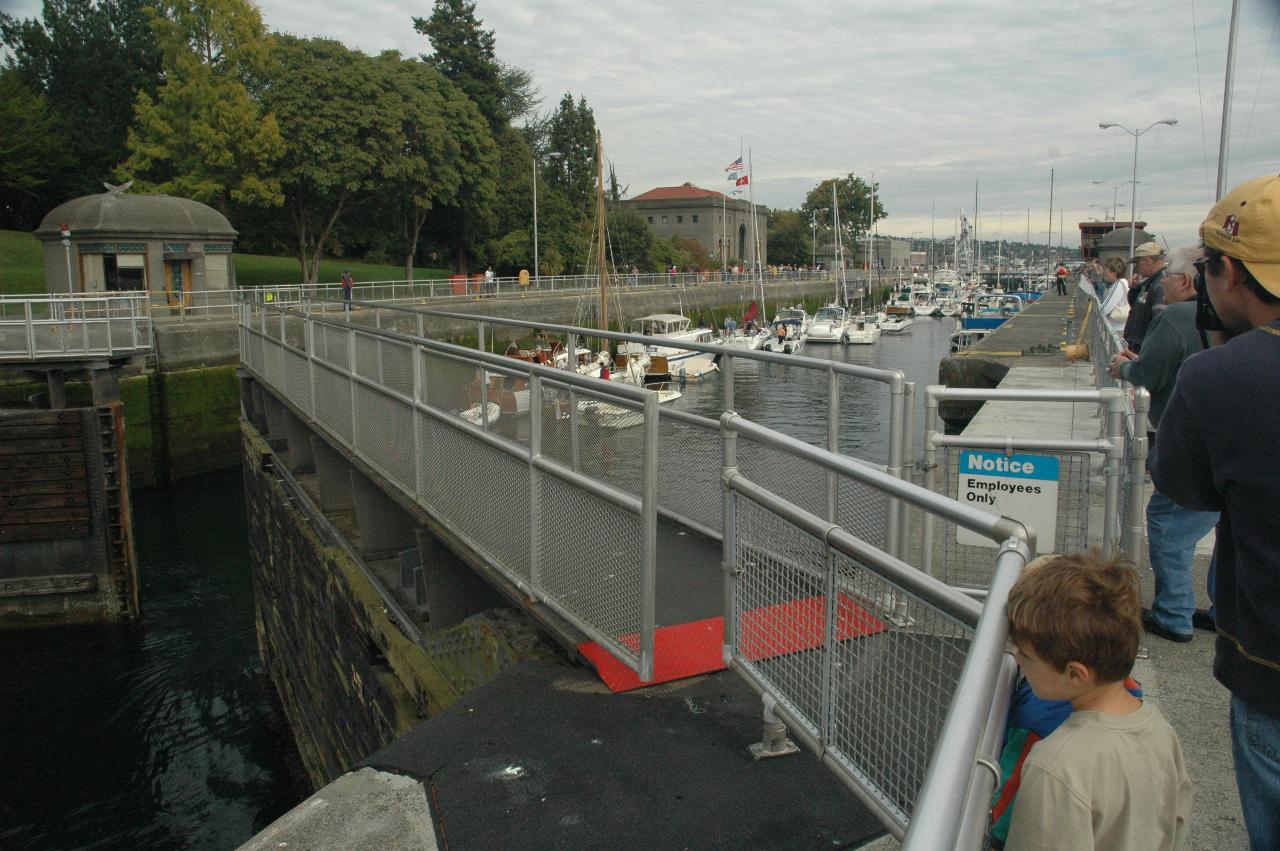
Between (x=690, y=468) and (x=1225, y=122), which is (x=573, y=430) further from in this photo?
(x=1225, y=122)

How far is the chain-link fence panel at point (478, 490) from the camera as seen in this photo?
217 inches

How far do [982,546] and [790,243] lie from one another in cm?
12121

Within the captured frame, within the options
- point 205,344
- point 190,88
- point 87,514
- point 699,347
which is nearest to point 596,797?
point 699,347

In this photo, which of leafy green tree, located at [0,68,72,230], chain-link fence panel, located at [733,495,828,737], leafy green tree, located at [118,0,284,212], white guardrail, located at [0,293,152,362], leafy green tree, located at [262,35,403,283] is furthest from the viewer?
leafy green tree, located at [0,68,72,230]

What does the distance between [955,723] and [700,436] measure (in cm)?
479

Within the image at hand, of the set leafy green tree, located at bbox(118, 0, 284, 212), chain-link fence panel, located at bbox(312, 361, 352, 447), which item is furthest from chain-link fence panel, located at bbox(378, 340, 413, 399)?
leafy green tree, located at bbox(118, 0, 284, 212)

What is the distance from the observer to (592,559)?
4.71m

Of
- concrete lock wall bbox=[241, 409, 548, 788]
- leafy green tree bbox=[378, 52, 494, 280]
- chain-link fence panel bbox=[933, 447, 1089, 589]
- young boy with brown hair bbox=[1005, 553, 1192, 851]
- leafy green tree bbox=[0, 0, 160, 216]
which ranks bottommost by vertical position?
concrete lock wall bbox=[241, 409, 548, 788]

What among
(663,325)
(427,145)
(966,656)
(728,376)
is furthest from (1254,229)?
(427,145)

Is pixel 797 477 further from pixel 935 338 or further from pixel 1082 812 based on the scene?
pixel 935 338

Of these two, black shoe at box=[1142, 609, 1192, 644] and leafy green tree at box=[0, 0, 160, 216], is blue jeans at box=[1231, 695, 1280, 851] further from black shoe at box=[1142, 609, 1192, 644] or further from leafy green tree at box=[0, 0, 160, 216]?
leafy green tree at box=[0, 0, 160, 216]

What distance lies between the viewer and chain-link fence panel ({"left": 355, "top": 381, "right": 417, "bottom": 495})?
7.65m

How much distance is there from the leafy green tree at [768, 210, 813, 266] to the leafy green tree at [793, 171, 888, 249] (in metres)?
8.59

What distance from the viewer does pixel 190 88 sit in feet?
137
